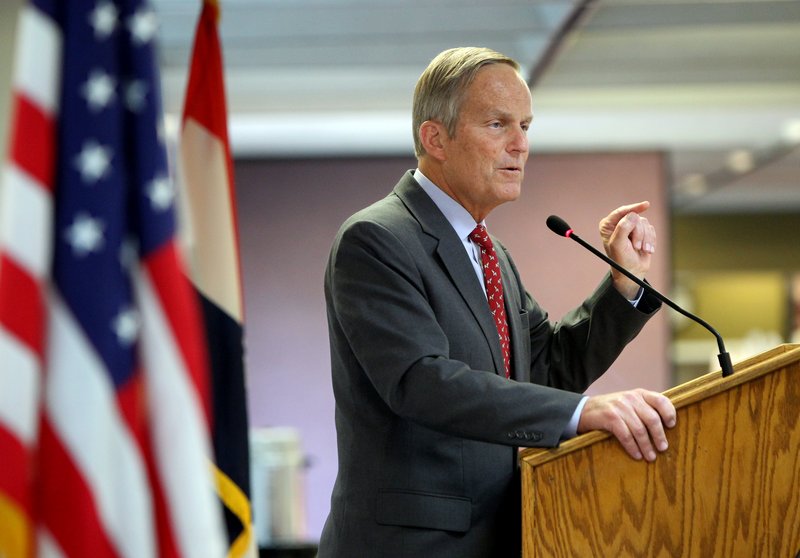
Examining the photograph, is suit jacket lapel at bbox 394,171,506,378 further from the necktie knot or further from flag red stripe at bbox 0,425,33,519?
flag red stripe at bbox 0,425,33,519

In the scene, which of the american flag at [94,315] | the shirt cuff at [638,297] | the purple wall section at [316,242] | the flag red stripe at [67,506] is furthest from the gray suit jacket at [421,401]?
the purple wall section at [316,242]

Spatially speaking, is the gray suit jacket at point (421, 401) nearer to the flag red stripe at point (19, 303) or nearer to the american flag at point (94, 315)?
the american flag at point (94, 315)

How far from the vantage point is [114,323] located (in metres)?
1.26

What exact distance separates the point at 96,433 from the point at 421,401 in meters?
0.61

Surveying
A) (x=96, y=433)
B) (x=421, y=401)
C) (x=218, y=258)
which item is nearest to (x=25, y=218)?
(x=96, y=433)

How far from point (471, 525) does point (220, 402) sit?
481 millimetres

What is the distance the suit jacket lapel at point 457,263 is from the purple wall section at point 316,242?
5.43m

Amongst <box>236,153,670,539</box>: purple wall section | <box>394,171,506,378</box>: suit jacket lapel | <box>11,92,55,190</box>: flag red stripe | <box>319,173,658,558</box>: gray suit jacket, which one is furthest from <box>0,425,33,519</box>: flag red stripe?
<box>236,153,670,539</box>: purple wall section

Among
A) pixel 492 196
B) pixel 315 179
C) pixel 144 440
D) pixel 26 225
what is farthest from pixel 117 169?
pixel 315 179

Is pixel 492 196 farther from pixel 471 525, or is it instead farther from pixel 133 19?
pixel 133 19

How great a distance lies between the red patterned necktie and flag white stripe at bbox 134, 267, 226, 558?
0.76 meters

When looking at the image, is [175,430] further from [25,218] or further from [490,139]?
[490,139]

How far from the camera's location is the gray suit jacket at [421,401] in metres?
1.71

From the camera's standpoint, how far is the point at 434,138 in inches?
82.1
